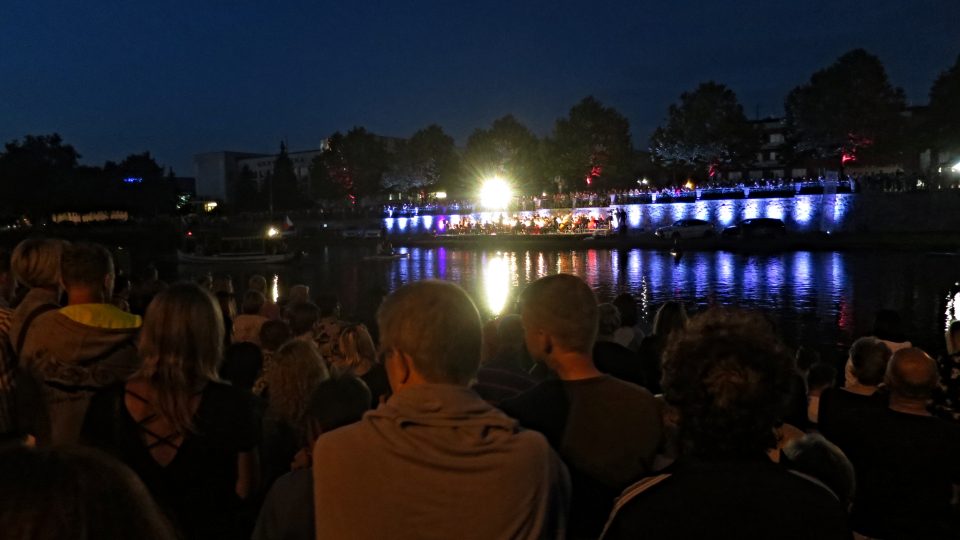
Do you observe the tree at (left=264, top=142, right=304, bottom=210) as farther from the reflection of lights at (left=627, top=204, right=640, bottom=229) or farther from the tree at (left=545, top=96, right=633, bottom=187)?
the reflection of lights at (left=627, top=204, right=640, bottom=229)

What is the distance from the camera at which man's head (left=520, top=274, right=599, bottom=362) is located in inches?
117

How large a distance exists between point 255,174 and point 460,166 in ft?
166

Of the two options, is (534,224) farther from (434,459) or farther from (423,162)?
(434,459)

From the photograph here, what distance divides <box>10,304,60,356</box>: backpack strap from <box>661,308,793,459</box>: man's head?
3520mm

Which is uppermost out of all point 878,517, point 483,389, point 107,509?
point 107,509

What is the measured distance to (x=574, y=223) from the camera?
61.2 m

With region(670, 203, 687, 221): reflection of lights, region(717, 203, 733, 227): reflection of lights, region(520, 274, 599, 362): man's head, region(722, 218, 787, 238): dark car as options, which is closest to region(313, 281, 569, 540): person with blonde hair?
region(520, 274, 599, 362): man's head

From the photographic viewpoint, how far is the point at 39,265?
4730 millimetres

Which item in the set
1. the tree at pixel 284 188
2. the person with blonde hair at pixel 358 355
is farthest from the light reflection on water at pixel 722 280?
the tree at pixel 284 188

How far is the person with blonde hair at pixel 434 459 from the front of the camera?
204 centimetres

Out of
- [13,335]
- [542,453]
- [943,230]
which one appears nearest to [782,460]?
[542,453]

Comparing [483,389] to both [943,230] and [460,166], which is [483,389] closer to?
[943,230]

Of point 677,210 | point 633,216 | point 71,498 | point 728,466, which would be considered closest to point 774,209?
point 677,210

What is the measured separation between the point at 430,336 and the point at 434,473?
40 centimetres
